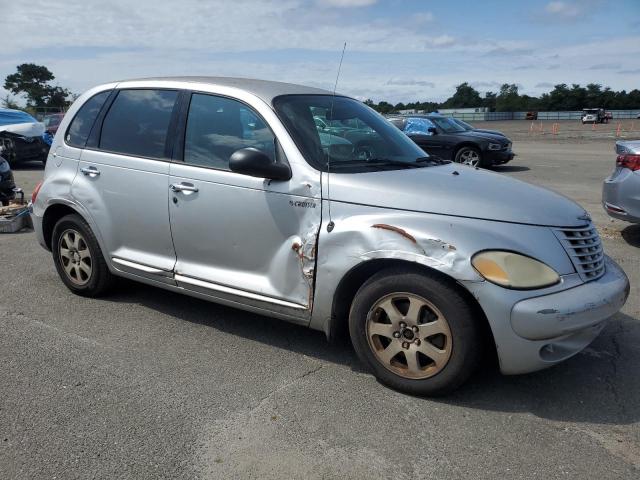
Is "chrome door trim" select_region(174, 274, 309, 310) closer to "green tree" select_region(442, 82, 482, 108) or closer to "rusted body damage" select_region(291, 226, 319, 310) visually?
"rusted body damage" select_region(291, 226, 319, 310)

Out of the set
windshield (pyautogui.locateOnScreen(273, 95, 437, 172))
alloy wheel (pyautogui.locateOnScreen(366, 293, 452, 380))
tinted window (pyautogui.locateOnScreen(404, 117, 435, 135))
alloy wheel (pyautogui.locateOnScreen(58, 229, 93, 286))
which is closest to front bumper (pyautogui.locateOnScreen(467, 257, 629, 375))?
alloy wheel (pyautogui.locateOnScreen(366, 293, 452, 380))

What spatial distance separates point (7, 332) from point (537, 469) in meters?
3.70

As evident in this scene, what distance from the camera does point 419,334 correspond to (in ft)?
11.1

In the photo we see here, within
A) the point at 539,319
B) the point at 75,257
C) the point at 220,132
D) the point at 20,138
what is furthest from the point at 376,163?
the point at 20,138

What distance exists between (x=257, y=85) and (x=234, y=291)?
4.83 feet

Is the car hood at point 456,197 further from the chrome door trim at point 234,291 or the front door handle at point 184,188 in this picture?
the front door handle at point 184,188

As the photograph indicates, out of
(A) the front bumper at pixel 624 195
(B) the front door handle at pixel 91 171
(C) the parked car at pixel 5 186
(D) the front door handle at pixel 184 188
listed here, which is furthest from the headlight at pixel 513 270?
(C) the parked car at pixel 5 186

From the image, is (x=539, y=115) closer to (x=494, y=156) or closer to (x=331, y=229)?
(x=494, y=156)

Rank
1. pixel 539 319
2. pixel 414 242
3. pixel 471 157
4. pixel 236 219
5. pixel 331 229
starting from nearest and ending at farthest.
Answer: pixel 539 319
pixel 414 242
pixel 331 229
pixel 236 219
pixel 471 157

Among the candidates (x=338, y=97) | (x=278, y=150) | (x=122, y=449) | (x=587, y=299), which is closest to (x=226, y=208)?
(x=278, y=150)

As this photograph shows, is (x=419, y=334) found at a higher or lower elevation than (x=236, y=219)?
lower

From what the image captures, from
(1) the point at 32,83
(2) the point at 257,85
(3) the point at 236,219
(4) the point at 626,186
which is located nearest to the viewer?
A: (3) the point at 236,219

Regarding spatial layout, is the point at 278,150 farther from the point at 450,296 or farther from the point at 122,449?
the point at 122,449

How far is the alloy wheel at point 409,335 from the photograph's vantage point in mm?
3350
